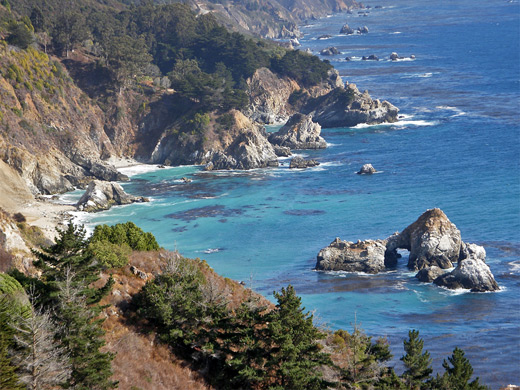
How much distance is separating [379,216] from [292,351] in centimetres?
6894

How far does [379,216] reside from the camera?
106750 millimetres

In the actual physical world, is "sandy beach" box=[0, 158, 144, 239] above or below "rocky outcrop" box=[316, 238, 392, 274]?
above

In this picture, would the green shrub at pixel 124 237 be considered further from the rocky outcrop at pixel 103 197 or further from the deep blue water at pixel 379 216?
the rocky outcrop at pixel 103 197

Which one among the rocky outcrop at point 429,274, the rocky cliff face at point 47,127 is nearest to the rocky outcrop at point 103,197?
the rocky cliff face at point 47,127

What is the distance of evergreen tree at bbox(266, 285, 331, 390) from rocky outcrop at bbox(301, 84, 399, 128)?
5265 inches

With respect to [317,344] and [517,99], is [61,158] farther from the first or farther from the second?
[517,99]

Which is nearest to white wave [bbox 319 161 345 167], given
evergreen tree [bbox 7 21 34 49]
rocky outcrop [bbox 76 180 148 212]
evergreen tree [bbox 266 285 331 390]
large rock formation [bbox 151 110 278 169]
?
large rock formation [bbox 151 110 278 169]

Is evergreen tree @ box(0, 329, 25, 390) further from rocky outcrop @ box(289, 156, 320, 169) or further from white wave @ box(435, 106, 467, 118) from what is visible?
white wave @ box(435, 106, 467, 118)

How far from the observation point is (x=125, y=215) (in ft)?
355

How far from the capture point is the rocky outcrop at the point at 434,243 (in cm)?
8656

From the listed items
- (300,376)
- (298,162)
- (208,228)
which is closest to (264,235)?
(208,228)

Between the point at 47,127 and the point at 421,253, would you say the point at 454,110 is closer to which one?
the point at 421,253

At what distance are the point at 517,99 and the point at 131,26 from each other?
101 m

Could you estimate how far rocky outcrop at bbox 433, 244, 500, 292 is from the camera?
80.5 meters
